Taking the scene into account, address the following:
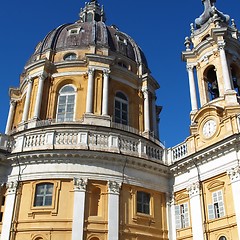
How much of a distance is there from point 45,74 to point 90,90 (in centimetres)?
359

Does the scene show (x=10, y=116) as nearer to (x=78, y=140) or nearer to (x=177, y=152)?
A: (x=78, y=140)

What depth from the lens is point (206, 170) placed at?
18250 mm

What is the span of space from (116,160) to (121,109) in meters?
6.70

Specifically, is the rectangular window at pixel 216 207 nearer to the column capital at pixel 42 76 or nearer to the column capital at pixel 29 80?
the column capital at pixel 42 76

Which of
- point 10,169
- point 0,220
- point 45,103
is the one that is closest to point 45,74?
point 45,103

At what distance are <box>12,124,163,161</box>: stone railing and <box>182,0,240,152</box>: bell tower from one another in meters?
3.36

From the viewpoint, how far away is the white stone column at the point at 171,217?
1900 cm

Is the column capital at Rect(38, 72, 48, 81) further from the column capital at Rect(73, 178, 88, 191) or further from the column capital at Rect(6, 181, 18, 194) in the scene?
the column capital at Rect(73, 178, 88, 191)

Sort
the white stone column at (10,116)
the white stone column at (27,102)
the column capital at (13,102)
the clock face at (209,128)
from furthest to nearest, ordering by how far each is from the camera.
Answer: the column capital at (13,102) → the white stone column at (10,116) → the white stone column at (27,102) → the clock face at (209,128)

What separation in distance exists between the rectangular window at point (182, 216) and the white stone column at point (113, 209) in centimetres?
354

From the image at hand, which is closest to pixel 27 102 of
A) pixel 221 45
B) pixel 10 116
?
pixel 10 116

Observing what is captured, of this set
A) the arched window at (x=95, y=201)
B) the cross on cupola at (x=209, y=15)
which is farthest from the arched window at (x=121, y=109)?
the cross on cupola at (x=209, y=15)

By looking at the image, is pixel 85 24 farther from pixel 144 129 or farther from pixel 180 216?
pixel 180 216

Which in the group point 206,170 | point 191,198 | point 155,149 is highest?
point 155,149
